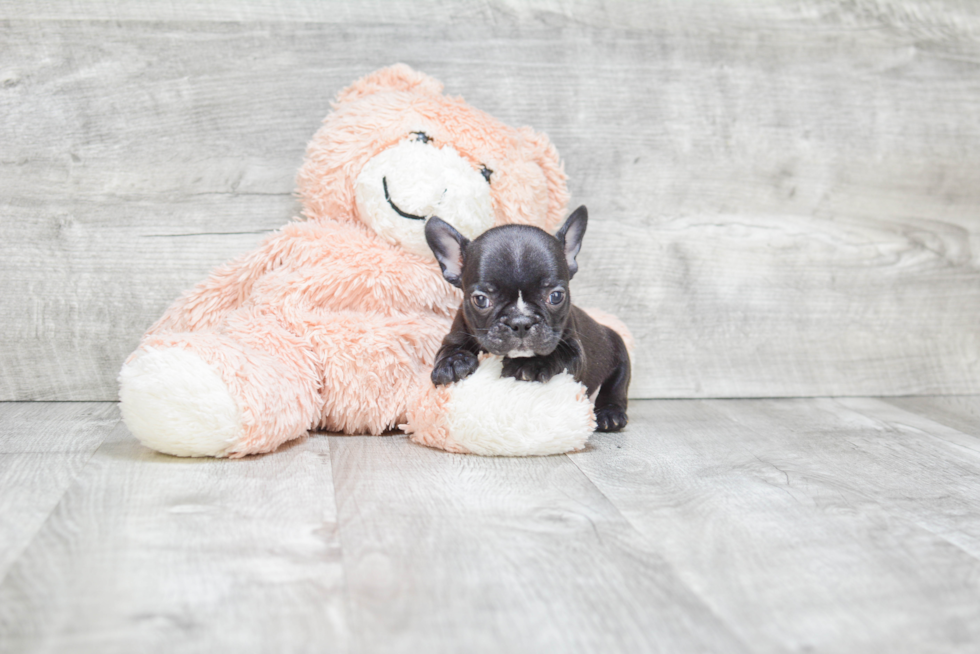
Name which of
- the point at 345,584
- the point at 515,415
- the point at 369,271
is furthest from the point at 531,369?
the point at 345,584

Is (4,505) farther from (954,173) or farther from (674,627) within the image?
(954,173)

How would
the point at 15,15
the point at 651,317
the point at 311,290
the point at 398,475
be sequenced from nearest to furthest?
the point at 398,475, the point at 311,290, the point at 15,15, the point at 651,317

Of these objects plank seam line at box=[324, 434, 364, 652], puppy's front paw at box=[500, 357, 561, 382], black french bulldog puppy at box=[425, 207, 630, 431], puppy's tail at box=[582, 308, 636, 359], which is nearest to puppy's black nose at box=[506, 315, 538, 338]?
black french bulldog puppy at box=[425, 207, 630, 431]

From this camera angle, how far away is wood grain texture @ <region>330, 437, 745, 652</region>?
81 centimetres

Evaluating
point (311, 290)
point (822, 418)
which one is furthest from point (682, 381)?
point (311, 290)

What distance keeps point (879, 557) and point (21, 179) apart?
5.29 feet

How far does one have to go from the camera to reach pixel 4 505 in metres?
1.09

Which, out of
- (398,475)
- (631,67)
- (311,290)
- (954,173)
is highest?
(631,67)

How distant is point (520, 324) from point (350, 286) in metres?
0.38

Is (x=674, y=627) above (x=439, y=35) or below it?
below

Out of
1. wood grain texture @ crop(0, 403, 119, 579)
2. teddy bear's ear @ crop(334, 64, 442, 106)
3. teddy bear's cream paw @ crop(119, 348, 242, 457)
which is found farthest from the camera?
teddy bear's ear @ crop(334, 64, 442, 106)

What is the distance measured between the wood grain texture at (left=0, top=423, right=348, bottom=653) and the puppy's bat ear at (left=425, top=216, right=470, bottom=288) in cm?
39

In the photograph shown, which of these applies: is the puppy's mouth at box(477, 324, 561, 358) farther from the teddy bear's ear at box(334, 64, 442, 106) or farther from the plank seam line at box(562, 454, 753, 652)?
the teddy bear's ear at box(334, 64, 442, 106)

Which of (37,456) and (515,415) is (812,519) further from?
(37,456)
